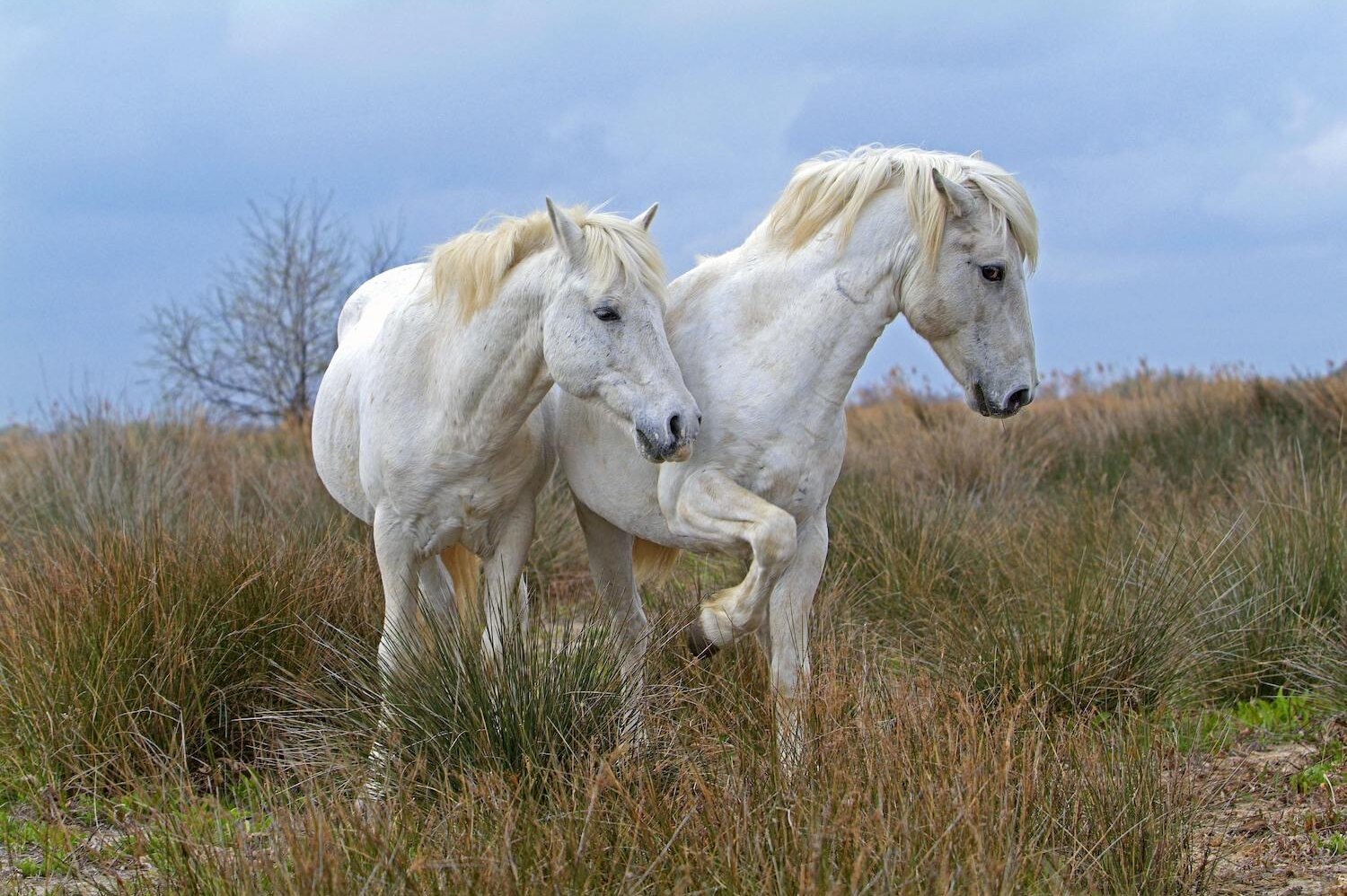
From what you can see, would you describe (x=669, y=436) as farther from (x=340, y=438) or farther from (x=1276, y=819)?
(x=1276, y=819)

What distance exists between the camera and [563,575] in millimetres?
8477

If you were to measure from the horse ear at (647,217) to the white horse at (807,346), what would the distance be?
0.34 metres

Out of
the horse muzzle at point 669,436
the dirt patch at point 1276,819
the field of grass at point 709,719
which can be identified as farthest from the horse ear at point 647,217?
the dirt patch at point 1276,819

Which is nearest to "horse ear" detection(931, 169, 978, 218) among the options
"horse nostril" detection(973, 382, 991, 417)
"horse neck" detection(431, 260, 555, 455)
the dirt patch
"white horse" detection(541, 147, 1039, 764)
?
"white horse" detection(541, 147, 1039, 764)

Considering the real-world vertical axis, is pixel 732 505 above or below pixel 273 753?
above

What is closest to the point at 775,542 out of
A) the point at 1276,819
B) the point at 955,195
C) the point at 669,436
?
the point at 669,436

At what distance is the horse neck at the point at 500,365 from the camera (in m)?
4.36

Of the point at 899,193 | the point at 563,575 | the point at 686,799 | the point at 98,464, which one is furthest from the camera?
the point at 98,464

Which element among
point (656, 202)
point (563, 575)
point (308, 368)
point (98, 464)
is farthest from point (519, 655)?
point (308, 368)

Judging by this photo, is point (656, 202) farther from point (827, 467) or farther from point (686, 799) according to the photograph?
point (686, 799)

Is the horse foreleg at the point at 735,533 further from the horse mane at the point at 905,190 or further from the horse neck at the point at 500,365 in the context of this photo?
the horse mane at the point at 905,190

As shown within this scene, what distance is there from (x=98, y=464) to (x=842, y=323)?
6.83 metres

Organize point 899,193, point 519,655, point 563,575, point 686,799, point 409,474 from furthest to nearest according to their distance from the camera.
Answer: point 563,575 < point 409,474 < point 899,193 < point 519,655 < point 686,799

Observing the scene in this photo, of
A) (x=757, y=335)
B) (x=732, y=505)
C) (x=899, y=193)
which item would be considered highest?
(x=899, y=193)
